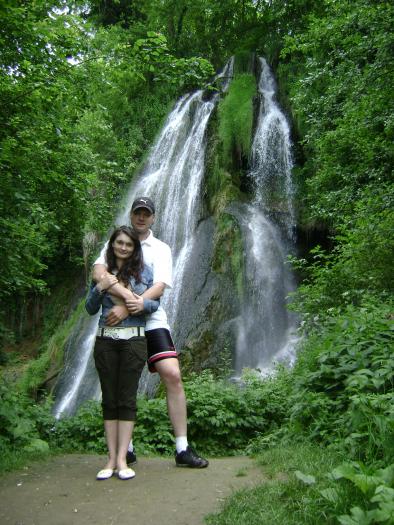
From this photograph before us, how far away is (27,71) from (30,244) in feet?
7.00

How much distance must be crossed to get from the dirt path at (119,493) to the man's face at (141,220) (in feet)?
5.90

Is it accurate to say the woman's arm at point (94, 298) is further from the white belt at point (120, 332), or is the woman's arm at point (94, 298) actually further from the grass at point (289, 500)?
the grass at point (289, 500)

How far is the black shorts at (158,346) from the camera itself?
3775mm

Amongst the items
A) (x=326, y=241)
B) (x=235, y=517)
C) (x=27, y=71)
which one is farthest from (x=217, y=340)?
(x=235, y=517)

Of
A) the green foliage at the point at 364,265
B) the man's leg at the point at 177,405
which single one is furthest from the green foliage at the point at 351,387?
the green foliage at the point at 364,265

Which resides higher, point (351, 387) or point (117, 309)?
point (117, 309)

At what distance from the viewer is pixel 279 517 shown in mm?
2367

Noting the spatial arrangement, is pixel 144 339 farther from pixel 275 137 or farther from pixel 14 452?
pixel 275 137

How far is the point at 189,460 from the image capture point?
365 centimetres

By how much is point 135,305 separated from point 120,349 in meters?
0.35

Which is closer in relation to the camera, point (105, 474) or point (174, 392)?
point (105, 474)

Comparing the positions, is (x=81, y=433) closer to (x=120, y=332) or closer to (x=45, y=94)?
(x=120, y=332)

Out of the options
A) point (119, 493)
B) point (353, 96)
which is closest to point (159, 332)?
point (119, 493)

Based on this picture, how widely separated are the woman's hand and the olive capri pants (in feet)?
1.20
